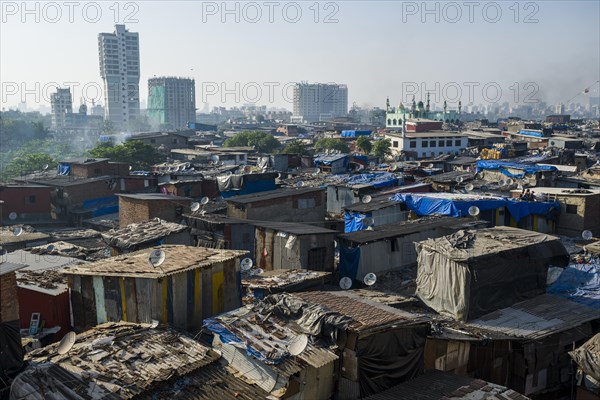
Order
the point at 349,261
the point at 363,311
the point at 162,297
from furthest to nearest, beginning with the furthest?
the point at 349,261 → the point at 162,297 → the point at 363,311

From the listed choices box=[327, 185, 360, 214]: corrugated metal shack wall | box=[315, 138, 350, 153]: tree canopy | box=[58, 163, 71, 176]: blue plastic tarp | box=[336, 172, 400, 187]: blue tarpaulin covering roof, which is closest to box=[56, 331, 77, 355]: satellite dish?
box=[327, 185, 360, 214]: corrugated metal shack wall

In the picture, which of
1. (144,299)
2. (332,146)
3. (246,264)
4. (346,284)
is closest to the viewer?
(144,299)

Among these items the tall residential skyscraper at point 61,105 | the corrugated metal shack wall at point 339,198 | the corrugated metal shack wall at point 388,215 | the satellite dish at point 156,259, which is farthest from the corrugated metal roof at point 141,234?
the tall residential skyscraper at point 61,105

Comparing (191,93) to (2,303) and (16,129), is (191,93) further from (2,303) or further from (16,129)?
(2,303)

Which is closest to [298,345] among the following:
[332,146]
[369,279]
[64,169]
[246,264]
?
[369,279]

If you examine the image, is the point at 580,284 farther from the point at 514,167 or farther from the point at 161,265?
the point at 514,167

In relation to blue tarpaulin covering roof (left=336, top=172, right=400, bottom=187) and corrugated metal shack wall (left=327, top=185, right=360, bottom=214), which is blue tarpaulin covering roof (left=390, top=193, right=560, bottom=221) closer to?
corrugated metal shack wall (left=327, top=185, right=360, bottom=214)

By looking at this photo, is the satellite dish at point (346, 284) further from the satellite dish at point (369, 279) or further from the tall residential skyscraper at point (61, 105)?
the tall residential skyscraper at point (61, 105)
